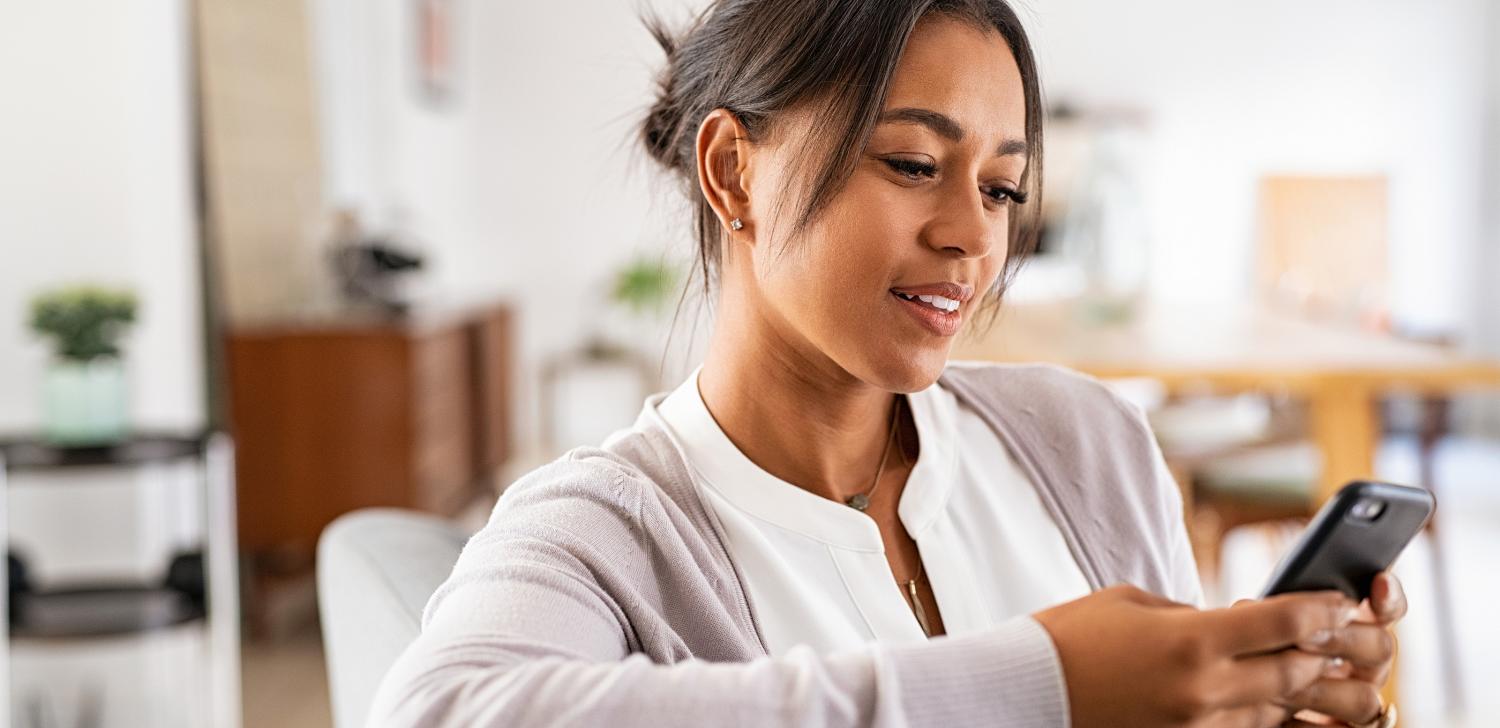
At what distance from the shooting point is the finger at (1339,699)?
28.3 inches

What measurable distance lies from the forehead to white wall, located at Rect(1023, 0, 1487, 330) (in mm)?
7109

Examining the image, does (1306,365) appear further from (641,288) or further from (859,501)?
(641,288)

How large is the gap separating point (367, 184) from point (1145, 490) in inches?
186

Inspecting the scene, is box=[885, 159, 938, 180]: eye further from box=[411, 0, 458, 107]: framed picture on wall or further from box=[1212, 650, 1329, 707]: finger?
box=[411, 0, 458, 107]: framed picture on wall

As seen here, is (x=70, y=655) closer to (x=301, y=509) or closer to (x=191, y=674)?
Answer: (x=191, y=674)

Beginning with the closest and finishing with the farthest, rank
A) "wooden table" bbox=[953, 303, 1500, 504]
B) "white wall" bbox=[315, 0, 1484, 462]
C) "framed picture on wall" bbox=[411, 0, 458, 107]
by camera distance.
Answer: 1. "wooden table" bbox=[953, 303, 1500, 504]
2. "framed picture on wall" bbox=[411, 0, 458, 107]
3. "white wall" bbox=[315, 0, 1484, 462]

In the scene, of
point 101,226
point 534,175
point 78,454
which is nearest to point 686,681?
point 78,454

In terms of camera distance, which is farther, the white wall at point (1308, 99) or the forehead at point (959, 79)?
the white wall at point (1308, 99)

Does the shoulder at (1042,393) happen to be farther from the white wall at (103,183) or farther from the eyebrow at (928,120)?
the white wall at (103,183)

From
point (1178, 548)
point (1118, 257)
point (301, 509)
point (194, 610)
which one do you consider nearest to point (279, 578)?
point (301, 509)

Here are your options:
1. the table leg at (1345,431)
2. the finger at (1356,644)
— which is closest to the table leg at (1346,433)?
the table leg at (1345,431)

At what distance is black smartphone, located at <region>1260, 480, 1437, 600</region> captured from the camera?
721mm

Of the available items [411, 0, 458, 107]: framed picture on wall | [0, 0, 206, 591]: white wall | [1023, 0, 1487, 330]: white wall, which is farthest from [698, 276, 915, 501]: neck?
[1023, 0, 1487, 330]: white wall

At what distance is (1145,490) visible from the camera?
1184 millimetres
